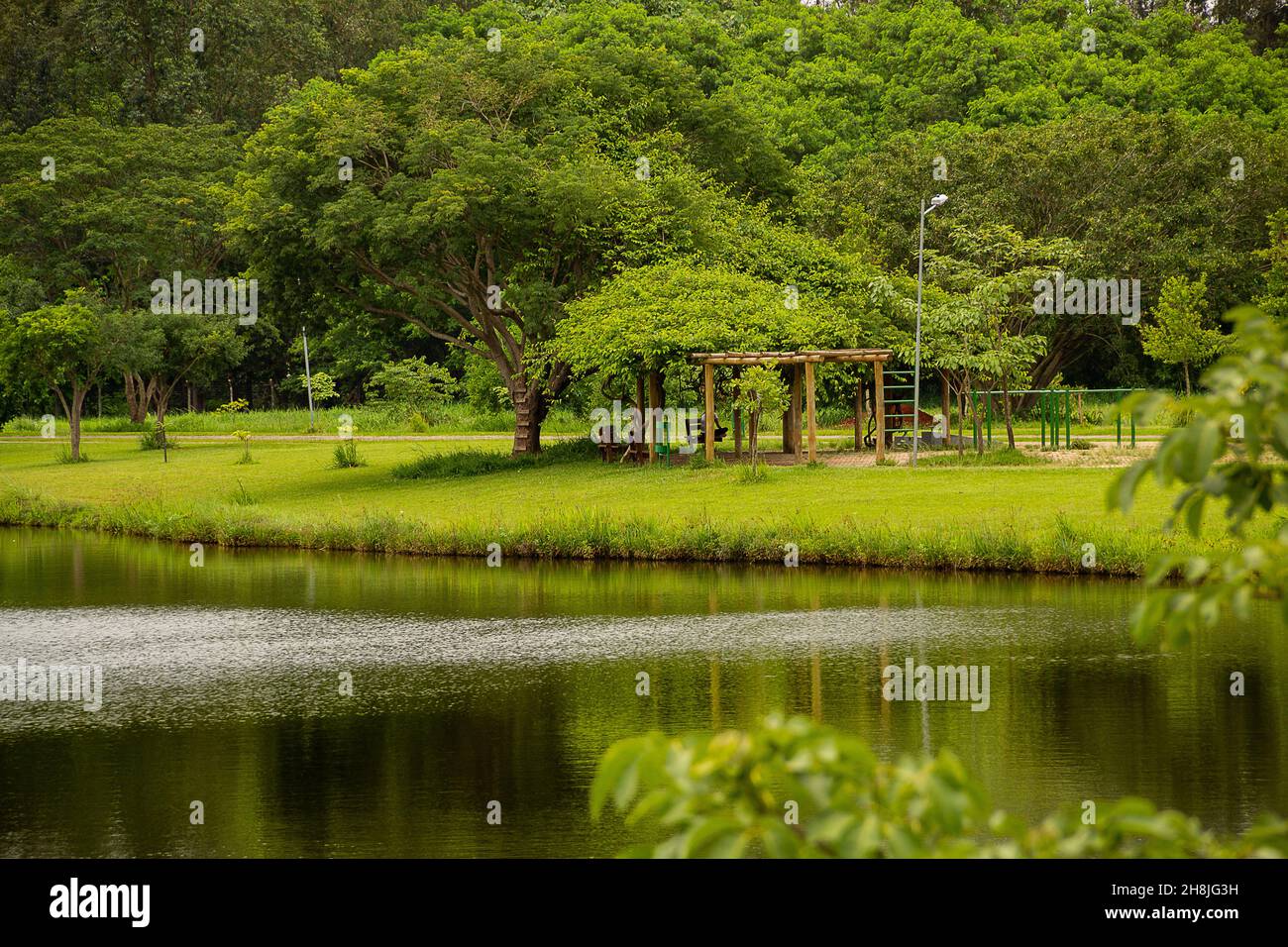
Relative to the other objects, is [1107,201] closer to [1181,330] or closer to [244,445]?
[1181,330]

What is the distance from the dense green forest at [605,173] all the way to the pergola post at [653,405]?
180 centimetres

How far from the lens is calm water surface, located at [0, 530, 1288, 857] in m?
13.0

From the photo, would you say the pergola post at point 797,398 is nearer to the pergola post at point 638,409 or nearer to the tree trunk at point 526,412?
the pergola post at point 638,409

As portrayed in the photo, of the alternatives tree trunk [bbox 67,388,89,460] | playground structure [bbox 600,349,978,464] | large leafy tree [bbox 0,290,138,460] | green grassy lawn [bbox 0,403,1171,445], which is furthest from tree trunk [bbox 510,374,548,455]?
tree trunk [bbox 67,388,89,460]

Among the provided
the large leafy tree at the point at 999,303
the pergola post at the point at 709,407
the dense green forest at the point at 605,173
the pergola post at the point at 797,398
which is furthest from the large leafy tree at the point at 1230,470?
the pergola post at the point at 797,398

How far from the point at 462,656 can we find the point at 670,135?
2682 centimetres

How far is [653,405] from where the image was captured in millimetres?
39812

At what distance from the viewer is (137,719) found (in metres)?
16.8

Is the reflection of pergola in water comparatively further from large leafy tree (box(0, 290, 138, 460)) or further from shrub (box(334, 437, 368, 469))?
large leafy tree (box(0, 290, 138, 460))

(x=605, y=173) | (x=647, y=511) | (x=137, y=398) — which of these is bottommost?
(x=647, y=511)

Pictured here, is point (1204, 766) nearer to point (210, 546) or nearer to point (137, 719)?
point (137, 719)

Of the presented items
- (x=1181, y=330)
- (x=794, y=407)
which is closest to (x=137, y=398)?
(x=794, y=407)

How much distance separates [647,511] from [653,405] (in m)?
8.61

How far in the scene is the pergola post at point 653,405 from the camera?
128ft
